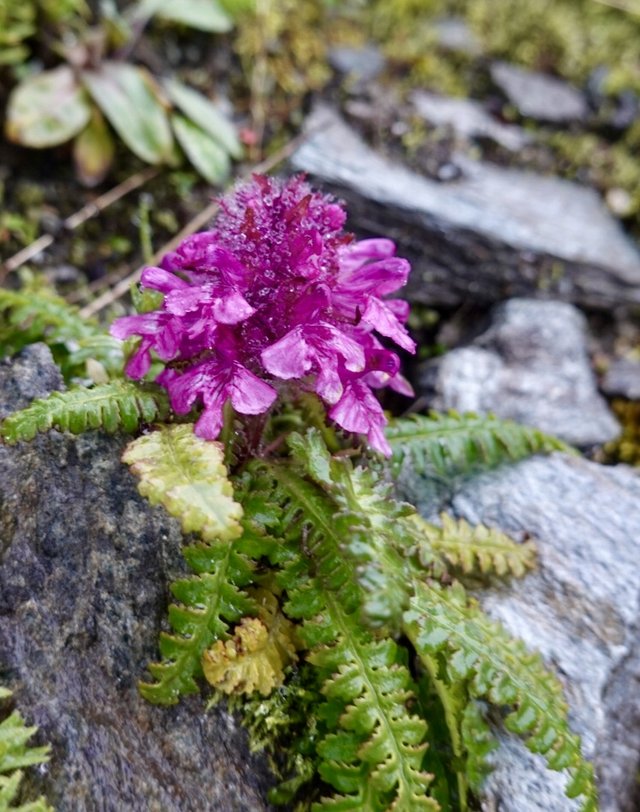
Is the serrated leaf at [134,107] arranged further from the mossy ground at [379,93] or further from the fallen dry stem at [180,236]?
the fallen dry stem at [180,236]

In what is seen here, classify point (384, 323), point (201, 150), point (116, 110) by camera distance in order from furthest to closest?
point (201, 150) → point (116, 110) → point (384, 323)

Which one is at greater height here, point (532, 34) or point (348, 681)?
point (532, 34)

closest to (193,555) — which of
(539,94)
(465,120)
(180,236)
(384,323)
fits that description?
(384,323)

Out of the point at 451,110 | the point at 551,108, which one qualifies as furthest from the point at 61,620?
the point at 551,108

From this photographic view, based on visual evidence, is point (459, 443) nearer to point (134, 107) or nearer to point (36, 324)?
point (36, 324)

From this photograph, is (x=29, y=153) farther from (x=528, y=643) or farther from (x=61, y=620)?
(x=528, y=643)

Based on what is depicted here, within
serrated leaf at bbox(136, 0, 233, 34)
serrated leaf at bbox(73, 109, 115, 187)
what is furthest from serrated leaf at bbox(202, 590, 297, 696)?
serrated leaf at bbox(136, 0, 233, 34)

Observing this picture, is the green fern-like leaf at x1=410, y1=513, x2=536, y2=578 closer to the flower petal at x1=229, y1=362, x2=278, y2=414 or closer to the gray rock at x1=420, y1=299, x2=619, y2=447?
the flower petal at x1=229, y1=362, x2=278, y2=414
